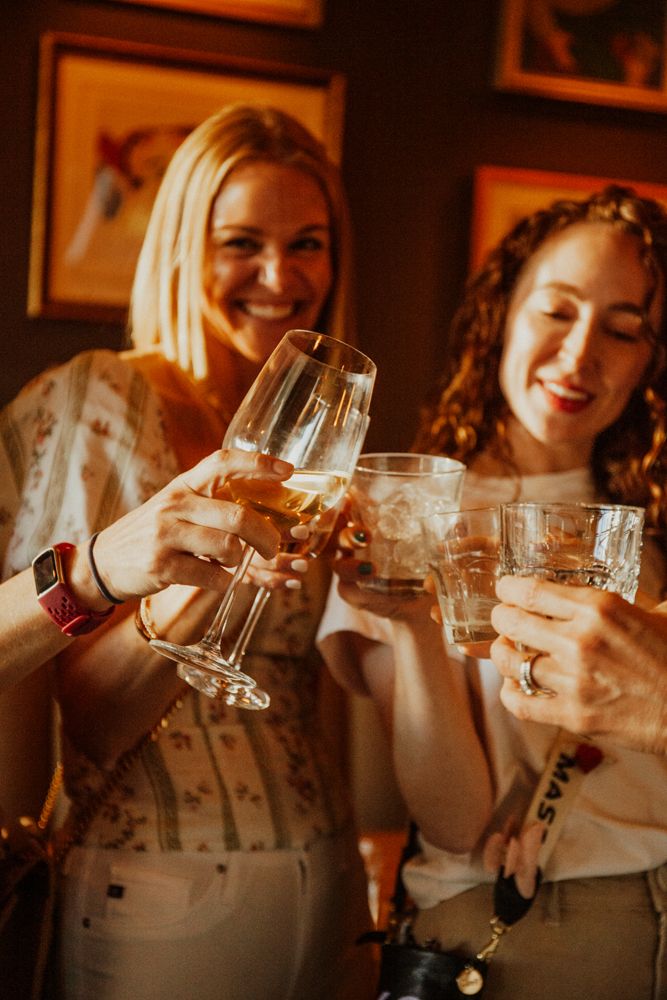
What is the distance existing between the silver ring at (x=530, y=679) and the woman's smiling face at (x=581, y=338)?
2.49 feet

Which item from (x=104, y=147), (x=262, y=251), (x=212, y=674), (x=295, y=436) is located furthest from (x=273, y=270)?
(x=104, y=147)

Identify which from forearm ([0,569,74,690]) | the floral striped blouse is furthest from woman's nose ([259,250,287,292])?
forearm ([0,569,74,690])

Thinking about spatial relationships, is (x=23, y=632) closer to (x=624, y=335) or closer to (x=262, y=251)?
(x=262, y=251)

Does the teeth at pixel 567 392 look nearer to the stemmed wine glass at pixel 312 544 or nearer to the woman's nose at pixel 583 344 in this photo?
the woman's nose at pixel 583 344

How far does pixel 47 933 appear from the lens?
1.49 metres

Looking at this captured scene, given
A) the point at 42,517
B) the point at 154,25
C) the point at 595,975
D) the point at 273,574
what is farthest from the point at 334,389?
the point at 154,25

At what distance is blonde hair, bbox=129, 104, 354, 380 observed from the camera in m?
1.92

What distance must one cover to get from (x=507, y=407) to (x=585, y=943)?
3.16 ft

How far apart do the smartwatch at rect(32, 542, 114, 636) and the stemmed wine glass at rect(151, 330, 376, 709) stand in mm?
109

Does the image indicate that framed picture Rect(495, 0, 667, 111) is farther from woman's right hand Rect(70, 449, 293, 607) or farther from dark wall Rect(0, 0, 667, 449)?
woman's right hand Rect(70, 449, 293, 607)

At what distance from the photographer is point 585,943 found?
60.9 inches

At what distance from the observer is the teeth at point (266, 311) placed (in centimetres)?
196

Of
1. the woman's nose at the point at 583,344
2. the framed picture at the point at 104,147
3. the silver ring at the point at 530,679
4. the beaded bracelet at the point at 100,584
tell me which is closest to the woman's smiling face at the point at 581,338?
the woman's nose at the point at 583,344

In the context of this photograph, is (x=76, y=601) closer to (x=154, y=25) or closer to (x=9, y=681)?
(x=9, y=681)
